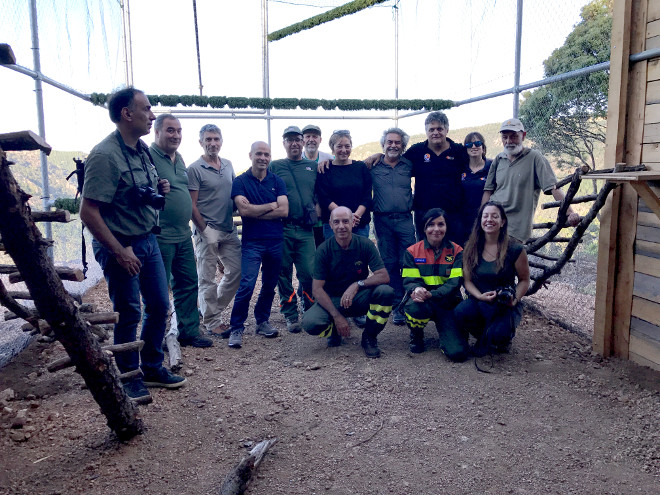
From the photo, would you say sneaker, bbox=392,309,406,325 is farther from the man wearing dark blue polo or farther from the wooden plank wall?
the wooden plank wall

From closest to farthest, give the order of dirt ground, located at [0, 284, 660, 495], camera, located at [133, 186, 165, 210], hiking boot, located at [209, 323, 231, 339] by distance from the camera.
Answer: dirt ground, located at [0, 284, 660, 495]
camera, located at [133, 186, 165, 210]
hiking boot, located at [209, 323, 231, 339]

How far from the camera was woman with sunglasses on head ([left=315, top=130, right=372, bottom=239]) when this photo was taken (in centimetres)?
430

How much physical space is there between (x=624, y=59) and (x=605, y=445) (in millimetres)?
2287

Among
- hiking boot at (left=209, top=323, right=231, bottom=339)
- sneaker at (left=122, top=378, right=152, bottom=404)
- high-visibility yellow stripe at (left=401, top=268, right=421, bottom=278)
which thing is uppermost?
high-visibility yellow stripe at (left=401, top=268, right=421, bottom=278)

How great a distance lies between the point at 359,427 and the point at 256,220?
1999 millimetres

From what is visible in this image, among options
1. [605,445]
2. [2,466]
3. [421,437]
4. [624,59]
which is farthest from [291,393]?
[624,59]

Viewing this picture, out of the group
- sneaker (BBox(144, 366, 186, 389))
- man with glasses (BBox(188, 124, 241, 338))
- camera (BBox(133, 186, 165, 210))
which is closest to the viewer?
camera (BBox(133, 186, 165, 210))

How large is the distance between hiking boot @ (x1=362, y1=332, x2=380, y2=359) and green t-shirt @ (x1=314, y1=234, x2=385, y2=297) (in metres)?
0.40

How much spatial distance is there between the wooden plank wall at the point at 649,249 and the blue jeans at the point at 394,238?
1689 mm

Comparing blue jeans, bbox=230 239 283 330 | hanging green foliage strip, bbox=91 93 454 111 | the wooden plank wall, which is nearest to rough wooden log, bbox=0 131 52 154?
blue jeans, bbox=230 239 283 330

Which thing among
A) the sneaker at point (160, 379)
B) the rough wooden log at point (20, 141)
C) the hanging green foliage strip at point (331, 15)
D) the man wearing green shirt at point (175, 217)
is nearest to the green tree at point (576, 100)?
the man wearing green shirt at point (175, 217)

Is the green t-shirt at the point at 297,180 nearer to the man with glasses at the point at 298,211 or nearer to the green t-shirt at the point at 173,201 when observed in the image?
the man with glasses at the point at 298,211

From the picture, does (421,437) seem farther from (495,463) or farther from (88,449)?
(88,449)

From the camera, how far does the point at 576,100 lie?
5.12 m
